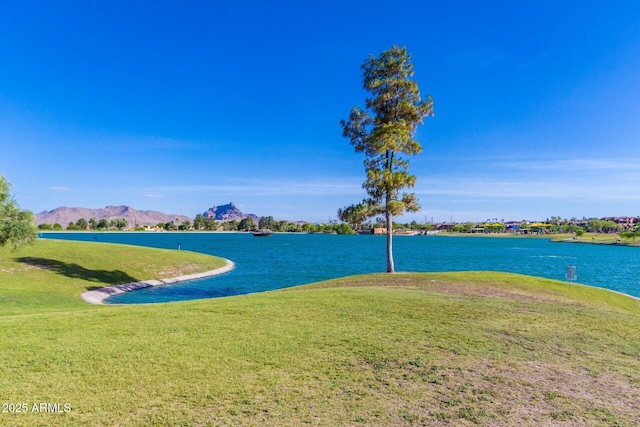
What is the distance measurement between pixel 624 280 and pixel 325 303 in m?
52.5

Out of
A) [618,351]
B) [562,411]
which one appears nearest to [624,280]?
[618,351]

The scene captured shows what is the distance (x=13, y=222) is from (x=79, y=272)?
1372cm

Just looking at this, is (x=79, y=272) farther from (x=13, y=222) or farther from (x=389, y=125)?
(x=389, y=125)

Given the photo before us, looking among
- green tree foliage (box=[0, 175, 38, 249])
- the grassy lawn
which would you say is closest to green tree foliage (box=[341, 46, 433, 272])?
the grassy lawn

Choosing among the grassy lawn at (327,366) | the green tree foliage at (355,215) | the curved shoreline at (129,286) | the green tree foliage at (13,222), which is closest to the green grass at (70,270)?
the curved shoreline at (129,286)

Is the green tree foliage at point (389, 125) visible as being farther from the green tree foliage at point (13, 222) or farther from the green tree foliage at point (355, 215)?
the green tree foliage at point (13, 222)

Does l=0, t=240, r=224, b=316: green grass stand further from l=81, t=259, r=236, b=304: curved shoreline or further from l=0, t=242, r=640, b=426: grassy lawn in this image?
l=0, t=242, r=640, b=426: grassy lawn

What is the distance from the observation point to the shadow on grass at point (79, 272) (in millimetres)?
36375

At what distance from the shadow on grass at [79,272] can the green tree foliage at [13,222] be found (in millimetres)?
8787

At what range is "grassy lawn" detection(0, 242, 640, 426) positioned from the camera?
5930 millimetres

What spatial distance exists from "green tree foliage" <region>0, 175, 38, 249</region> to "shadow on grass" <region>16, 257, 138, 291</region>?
879cm

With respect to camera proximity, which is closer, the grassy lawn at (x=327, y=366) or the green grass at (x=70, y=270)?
the grassy lawn at (x=327, y=366)

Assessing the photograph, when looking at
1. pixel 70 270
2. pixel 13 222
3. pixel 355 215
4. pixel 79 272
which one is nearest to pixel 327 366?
pixel 355 215

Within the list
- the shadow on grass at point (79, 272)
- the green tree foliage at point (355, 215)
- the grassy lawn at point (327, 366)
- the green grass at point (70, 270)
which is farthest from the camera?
the shadow on grass at point (79, 272)
